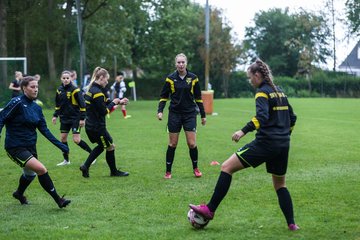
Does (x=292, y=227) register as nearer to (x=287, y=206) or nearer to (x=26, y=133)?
(x=287, y=206)

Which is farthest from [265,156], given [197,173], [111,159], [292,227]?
[111,159]

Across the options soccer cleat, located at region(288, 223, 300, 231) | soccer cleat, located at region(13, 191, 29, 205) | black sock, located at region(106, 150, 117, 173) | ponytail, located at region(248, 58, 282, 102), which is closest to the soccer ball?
soccer cleat, located at region(288, 223, 300, 231)

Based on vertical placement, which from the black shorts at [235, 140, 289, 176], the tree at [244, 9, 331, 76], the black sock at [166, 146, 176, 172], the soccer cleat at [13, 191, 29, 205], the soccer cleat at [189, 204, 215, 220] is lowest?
the soccer cleat at [13, 191, 29, 205]

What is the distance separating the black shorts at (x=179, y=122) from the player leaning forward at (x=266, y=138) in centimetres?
376

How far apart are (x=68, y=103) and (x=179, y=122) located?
119 inches

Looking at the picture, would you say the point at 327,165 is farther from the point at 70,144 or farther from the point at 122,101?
the point at 70,144

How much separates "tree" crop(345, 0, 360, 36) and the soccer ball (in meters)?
66.4

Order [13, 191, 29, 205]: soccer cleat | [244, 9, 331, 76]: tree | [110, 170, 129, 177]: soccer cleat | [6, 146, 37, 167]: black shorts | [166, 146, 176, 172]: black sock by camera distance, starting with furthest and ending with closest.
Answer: [244, 9, 331, 76]: tree → [110, 170, 129, 177]: soccer cleat → [166, 146, 176, 172]: black sock → [13, 191, 29, 205]: soccer cleat → [6, 146, 37, 167]: black shorts

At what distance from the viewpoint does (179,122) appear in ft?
35.9

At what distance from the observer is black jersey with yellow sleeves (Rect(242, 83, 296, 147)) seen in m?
6.91

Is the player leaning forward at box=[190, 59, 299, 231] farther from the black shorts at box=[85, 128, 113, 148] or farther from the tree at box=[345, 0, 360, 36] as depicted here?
the tree at box=[345, 0, 360, 36]

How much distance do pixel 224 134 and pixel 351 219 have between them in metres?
11.9

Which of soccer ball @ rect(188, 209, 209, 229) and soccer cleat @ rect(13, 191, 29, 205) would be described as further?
soccer cleat @ rect(13, 191, 29, 205)

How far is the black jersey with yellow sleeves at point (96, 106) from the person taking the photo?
11.0 meters
